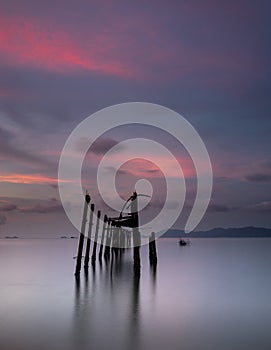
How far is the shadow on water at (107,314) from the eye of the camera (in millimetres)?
10547

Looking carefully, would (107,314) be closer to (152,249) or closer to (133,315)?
(133,315)

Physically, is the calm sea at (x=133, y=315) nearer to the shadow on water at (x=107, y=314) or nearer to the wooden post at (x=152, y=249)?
the shadow on water at (x=107, y=314)

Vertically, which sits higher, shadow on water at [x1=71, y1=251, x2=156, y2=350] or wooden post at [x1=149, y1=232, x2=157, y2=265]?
wooden post at [x1=149, y1=232, x2=157, y2=265]

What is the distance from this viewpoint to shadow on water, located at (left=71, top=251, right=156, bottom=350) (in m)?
10.5

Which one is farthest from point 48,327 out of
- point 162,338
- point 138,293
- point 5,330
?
point 138,293

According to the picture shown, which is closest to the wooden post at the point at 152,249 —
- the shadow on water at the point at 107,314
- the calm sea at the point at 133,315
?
the calm sea at the point at 133,315

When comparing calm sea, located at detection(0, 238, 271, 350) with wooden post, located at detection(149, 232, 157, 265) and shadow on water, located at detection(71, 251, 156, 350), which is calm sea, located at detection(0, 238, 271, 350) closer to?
shadow on water, located at detection(71, 251, 156, 350)

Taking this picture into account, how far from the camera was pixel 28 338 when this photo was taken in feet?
35.2

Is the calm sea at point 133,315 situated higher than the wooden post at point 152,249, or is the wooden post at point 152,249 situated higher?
the wooden post at point 152,249

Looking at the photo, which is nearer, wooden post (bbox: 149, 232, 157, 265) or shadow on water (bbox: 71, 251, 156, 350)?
shadow on water (bbox: 71, 251, 156, 350)

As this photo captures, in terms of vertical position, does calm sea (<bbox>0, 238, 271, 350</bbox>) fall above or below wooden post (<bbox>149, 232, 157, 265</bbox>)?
below

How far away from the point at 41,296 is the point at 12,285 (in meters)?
5.21

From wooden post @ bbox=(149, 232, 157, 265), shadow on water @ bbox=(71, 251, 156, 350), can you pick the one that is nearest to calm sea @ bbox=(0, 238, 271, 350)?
shadow on water @ bbox=(71, 251, 156, 350)

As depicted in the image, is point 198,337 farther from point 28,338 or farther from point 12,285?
point 12,285
